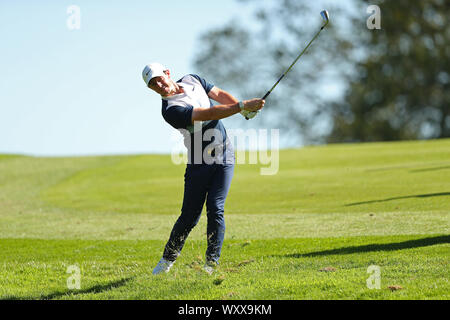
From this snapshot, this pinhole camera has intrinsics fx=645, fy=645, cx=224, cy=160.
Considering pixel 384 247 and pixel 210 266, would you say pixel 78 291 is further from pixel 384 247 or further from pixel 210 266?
pixel 384 247

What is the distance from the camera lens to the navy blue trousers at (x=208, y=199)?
750 centimetres

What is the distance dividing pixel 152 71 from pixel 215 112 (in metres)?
0.88

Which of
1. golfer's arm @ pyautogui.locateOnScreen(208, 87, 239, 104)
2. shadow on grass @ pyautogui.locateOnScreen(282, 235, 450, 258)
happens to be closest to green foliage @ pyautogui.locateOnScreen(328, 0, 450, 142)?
shadow on grass @ pyautogui.locateOnScreen(282, 235, 450, 258)

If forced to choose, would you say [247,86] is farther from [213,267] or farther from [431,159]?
[213,267]

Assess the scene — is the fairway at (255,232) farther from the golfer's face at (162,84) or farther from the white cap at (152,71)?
the white cap at (152,71)

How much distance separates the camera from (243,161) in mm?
28031

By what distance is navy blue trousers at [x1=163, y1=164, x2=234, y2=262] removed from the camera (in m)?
7.50

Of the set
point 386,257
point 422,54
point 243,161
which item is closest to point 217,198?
point 386,257

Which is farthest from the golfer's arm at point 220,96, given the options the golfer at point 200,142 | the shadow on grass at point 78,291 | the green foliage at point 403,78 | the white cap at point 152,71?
the green foliage at point 403,78

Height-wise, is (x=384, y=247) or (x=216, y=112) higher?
(x=216, y=112)

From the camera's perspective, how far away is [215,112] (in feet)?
22.9

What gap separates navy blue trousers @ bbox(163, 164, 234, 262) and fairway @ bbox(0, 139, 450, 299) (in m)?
0.40

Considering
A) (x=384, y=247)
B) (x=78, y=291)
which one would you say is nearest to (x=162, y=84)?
(x=78, y=291)

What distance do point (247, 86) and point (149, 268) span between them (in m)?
44.0
